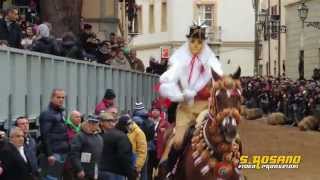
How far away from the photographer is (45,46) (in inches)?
686

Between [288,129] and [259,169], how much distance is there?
19.1 metres

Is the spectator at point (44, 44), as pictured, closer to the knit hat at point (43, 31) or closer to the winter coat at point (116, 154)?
the knit hat at point (43, 31)

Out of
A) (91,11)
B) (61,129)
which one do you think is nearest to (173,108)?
(61,129)

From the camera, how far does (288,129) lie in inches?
1724

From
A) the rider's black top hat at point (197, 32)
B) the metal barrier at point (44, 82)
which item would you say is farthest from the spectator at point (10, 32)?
the rider's black top hat at point (197, 32)

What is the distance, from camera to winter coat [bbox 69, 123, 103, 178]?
14070mm

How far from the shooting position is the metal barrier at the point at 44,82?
556 inches

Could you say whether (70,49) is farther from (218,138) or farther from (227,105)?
(227,105)

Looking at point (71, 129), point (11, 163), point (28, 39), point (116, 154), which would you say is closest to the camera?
point (11, 163)

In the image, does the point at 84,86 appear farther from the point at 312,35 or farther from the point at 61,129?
the point at 312,35

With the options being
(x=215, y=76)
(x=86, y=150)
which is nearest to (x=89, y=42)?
(x=86, y=150)

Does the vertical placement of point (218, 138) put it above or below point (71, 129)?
above

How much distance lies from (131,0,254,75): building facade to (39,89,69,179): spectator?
65763 mm

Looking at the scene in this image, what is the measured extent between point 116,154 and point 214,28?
6827cm
